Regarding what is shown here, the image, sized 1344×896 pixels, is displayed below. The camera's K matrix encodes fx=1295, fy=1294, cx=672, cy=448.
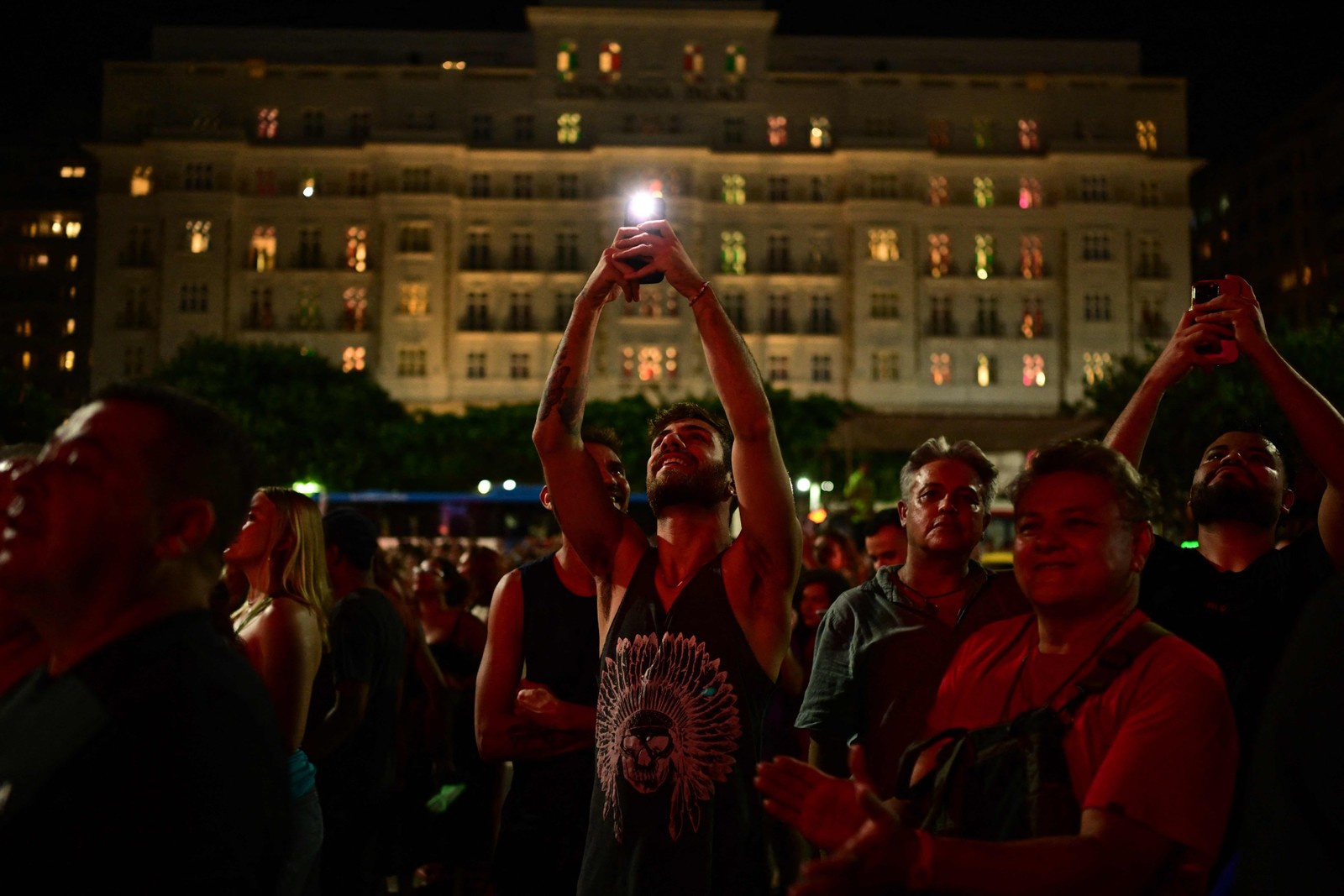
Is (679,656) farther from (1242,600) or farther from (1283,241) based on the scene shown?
(1283,241)

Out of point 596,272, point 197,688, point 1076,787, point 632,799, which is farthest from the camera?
point 596,272

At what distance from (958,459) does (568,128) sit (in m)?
63.1

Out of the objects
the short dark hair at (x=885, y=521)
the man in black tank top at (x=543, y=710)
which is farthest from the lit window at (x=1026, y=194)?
the man in black tank top at (x=543, y=710)

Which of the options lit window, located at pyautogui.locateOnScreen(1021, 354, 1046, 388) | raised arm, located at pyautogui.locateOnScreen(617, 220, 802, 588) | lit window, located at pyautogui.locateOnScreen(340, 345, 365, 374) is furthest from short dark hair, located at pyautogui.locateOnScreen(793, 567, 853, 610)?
lit window, located at pyautogui.locateOnScreen(1021, 354, 1046, 388)

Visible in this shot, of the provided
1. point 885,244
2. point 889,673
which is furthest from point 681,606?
point 885,244

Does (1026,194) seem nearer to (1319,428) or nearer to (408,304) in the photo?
(408,304)

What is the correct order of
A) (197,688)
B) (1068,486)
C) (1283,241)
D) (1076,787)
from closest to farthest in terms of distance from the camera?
(197,688) < (1076,787) < (1068,486) < (1283,241)

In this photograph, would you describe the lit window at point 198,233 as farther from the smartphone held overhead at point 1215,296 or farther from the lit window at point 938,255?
the smartphone held overhead at point 1215,296

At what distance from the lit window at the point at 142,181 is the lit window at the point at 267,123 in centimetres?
553

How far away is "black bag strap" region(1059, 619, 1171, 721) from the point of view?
236cm

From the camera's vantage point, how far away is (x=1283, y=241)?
80.9 metres

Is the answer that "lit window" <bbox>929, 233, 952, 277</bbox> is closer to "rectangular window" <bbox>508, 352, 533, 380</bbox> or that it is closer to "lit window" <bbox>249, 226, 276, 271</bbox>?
"rectangular window" <bbox>508, 352, 533, 380</bbox>

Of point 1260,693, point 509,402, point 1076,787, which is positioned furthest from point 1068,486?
point 509,402

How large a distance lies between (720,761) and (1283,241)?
87655 millimetres
